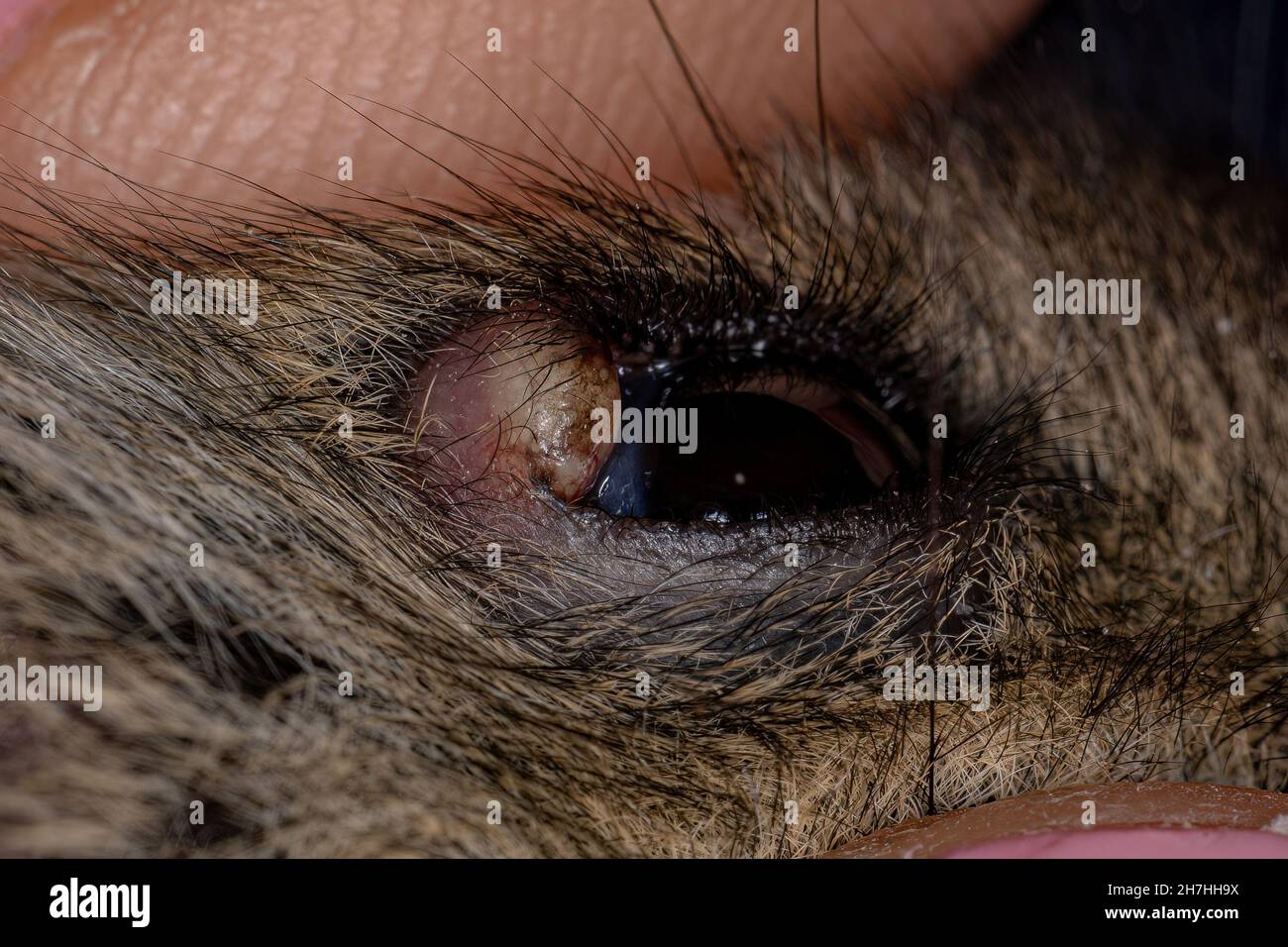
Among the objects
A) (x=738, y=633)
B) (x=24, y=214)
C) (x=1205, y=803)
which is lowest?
(x=1205, y=803)

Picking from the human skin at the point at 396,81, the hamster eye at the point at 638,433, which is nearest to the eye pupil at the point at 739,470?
the hamster eye at the point at 638,433

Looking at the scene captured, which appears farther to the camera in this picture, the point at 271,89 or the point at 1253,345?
the point at 1253,345

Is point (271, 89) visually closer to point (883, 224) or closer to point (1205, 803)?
point (883, 224)

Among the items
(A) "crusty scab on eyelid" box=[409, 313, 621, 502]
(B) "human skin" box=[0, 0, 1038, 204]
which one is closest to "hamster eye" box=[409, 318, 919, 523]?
(A) "crusty scab on eyelid" box=[409, 313, 621, 502]

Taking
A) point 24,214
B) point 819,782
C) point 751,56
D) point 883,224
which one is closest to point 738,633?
point 819,782

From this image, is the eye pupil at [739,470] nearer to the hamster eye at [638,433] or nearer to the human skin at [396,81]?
the hamster eye at [638,433]

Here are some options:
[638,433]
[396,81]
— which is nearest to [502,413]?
[638,433]
